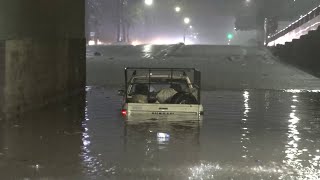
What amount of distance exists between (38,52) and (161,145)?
7128 mm

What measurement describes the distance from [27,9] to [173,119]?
5.72 metres

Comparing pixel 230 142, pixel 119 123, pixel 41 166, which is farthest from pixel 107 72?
pixel 41 166

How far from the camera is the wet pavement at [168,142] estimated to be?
8923 mm

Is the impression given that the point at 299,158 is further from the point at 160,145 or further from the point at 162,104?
the point at 162,104

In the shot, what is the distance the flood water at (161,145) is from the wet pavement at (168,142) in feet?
0.05

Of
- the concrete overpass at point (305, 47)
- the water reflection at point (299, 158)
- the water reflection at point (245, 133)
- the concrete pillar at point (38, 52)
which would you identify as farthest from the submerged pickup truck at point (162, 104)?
the concrete overpass at point (305, 47)

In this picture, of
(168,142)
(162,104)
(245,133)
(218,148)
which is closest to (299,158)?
(218,148)

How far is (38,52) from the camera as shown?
54.8 ft

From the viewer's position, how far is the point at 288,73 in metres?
32.0

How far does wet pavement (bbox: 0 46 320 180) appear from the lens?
8923 millimetres

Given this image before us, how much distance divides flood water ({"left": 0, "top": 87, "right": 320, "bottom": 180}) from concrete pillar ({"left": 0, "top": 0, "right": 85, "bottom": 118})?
30.2 inches

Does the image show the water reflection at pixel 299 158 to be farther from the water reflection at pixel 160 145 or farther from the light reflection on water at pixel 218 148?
the water reflection at pixel 160 145

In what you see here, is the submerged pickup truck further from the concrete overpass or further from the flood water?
the concrete overpass

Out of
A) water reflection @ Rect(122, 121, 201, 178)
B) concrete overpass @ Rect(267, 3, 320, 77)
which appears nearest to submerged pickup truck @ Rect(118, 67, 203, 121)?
water reflection @ Rect(122, 121, 201, 178)
